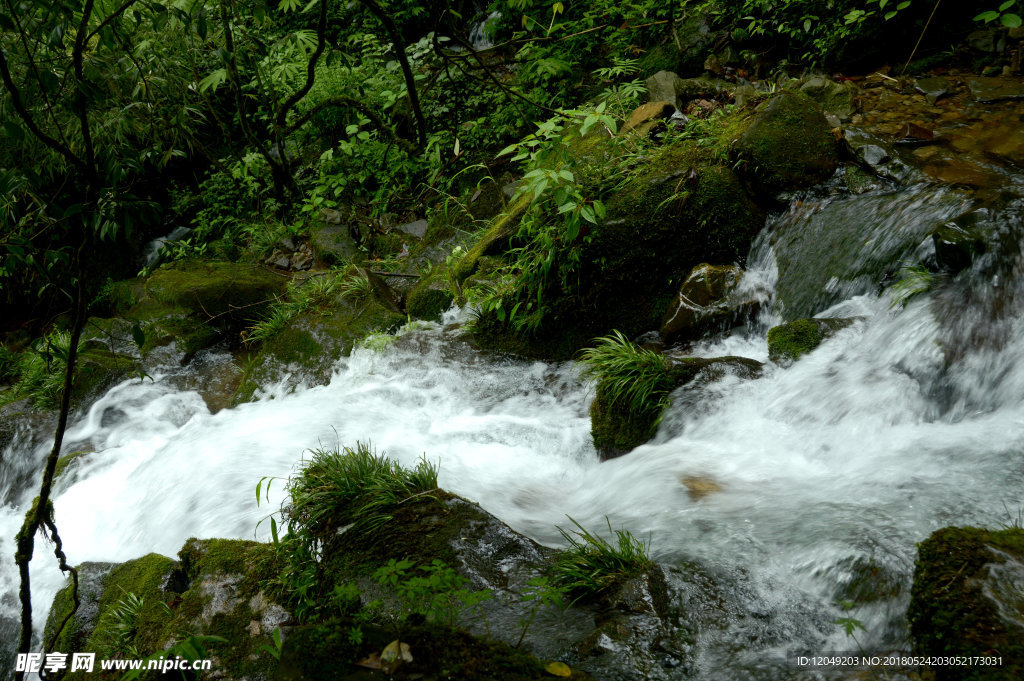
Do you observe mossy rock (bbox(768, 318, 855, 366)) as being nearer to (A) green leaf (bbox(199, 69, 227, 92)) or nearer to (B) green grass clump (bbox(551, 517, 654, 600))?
(B) green grass clump (bbox(551, 517, 654, 600))

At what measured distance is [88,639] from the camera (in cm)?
348

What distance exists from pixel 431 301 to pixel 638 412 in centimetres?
321

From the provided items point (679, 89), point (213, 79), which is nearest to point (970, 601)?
point (213, 79)

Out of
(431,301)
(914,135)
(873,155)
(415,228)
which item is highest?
(914,135)

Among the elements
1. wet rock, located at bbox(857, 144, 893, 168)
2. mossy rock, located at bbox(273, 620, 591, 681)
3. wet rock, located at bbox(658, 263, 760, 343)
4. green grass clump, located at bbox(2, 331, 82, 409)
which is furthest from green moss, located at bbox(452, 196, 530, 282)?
mossy rock, located at bbox(273, 620, 591, 681)

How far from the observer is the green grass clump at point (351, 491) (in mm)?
3326

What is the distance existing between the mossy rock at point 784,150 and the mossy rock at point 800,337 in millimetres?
1649

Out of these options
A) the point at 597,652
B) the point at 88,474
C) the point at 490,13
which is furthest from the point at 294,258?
the point at 597,652

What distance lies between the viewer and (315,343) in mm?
6863

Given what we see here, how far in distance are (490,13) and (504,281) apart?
655cm

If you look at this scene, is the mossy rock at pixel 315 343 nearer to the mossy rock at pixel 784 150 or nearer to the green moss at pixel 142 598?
the green moss at pixel 142 598

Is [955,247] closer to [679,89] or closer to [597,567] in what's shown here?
[597,567]

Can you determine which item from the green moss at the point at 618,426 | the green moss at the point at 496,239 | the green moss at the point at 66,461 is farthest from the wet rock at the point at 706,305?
the green moss at the point at 66,461

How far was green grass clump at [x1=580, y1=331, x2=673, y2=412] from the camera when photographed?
4.44m
